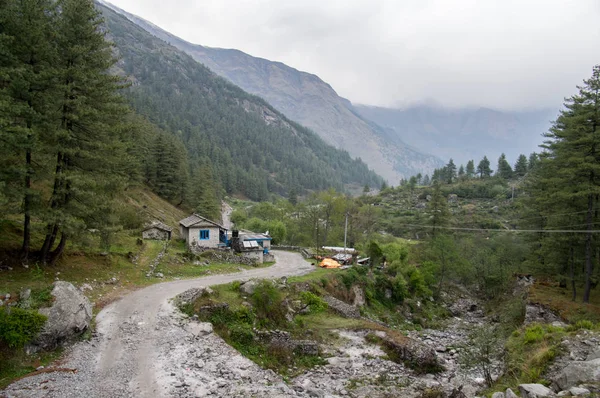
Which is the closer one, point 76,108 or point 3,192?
point 3,192

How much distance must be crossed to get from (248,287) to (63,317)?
12026mm

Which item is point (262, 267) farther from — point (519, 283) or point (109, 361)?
point (519, 283)

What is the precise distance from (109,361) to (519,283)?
45692 millimetres

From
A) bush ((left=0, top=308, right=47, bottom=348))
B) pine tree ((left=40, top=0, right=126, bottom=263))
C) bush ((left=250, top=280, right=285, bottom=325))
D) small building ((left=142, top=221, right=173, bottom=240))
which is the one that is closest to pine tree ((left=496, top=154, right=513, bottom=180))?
small building ((left=142, top=221, right=173, bottom=240))

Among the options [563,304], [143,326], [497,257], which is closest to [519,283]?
[497,257]

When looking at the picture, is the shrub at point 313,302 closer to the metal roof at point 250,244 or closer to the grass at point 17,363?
the grass at point 17,363

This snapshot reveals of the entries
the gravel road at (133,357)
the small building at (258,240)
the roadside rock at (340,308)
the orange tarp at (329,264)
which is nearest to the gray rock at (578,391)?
the gravel road at (133,357)

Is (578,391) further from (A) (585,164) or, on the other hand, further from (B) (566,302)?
(B) (566,302)

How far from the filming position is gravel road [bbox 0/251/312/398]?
12477 millimetres

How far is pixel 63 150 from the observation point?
760 inches

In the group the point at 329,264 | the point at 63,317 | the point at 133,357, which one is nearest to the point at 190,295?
the point at 133,357

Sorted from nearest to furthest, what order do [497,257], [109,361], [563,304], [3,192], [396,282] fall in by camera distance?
[109,361] < [3,192] < [563,304] < [396,282] < [497,257]

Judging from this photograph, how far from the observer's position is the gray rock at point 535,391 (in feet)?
38.9

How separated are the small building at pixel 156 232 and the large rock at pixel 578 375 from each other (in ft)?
147
